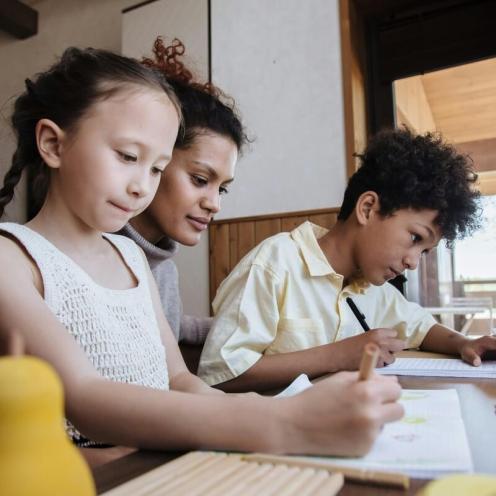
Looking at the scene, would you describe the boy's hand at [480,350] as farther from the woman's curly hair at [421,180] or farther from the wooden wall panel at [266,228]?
the wooden wall panel at [266,228]

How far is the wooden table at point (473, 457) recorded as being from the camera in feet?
1.00

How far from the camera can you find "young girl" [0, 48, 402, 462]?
0.37 metres

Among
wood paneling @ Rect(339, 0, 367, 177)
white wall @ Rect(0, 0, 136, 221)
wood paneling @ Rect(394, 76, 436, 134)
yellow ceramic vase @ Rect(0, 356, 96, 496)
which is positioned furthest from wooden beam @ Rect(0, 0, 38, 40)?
yellow ceramic vase @ Rect(0, 356, 96, 496)

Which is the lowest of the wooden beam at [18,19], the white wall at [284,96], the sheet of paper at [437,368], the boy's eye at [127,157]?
the sheet of paper at [437,368]

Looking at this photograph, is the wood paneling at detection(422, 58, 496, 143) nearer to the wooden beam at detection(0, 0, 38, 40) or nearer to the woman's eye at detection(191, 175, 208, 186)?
the woman's eye at detection(191, 175, 208, 186)

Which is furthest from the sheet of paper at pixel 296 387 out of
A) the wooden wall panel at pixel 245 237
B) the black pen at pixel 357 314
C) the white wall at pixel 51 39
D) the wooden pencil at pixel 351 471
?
the white wall at pixel 51 39

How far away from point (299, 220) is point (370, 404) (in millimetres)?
1851

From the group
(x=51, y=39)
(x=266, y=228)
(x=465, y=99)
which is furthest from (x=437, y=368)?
(x=51, y=39)

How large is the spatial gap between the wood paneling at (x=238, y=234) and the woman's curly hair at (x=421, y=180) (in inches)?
33.1

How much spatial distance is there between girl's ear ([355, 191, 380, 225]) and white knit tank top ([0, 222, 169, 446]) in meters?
0.64

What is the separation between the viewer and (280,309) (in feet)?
3.48

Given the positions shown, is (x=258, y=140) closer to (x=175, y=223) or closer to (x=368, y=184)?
(x=368, y=184)

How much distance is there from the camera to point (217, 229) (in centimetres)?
240

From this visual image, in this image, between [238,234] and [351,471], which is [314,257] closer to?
[351,471]
